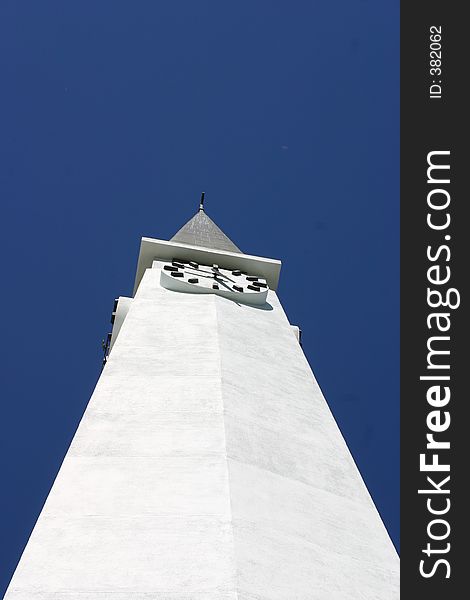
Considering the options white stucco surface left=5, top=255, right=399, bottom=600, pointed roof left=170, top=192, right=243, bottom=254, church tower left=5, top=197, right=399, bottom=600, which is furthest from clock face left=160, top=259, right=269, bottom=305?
white stucco surface left=5, top=255, right=399, bottom=600

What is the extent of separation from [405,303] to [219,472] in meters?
2.45

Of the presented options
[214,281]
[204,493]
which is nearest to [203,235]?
[214,281]

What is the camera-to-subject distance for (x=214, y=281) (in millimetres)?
15141

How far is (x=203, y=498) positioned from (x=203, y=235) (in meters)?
15.0

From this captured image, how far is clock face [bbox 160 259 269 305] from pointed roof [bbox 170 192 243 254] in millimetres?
2050

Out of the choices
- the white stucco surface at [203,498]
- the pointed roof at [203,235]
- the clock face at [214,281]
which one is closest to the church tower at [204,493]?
the white stucco surface at [203,498]

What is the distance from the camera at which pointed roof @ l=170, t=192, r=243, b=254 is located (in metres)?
19.6

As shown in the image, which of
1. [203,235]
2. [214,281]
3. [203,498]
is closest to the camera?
[203,498]

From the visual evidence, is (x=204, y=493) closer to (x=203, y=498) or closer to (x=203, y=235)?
(x=203, y=498)

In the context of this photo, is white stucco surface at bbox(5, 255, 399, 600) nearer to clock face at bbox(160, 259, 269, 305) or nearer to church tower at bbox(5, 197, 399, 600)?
church tower at bbox(5, 197, 399, 600)

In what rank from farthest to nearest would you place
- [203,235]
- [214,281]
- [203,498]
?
1. [203,235]
2. [214,281]
3. [203,498]

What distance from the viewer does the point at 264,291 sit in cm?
1469

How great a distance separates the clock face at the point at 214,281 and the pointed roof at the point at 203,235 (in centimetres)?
205

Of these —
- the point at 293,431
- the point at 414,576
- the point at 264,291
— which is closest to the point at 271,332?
the point at 264,291
